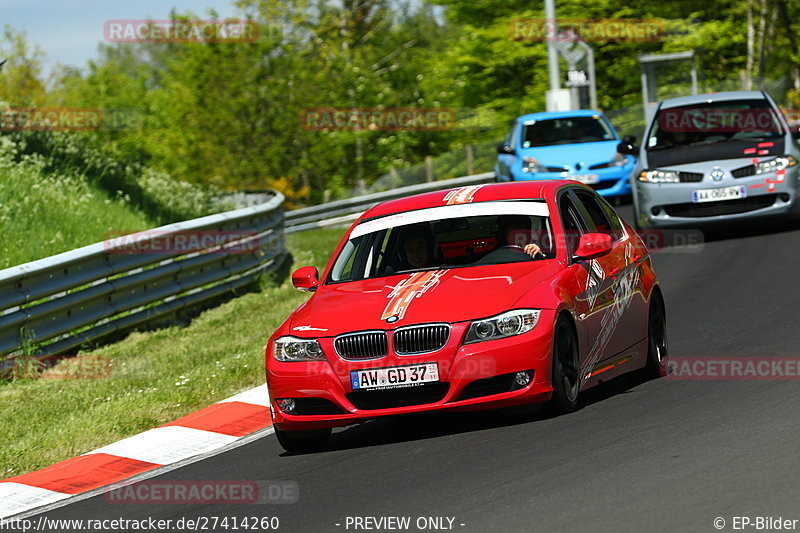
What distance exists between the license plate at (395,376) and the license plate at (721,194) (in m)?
9.67

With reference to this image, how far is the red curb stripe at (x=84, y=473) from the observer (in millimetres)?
8289

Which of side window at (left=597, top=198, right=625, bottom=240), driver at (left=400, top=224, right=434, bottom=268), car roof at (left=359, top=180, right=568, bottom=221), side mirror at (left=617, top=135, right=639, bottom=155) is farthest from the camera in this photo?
side mirror at (left=617, top=135, right=639, bottom=155)

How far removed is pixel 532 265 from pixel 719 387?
1408 mm

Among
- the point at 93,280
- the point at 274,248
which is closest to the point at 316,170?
the point at 274,248

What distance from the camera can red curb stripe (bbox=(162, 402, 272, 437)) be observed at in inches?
372

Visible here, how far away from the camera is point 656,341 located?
9500mm

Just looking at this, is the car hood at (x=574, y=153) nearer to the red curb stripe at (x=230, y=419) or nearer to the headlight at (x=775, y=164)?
the headlight at (x=775, y=164)

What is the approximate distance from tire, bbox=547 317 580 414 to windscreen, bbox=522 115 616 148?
15.1 m

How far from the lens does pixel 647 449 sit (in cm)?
684

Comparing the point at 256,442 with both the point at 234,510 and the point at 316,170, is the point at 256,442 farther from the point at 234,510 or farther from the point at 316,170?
the point at 316,170

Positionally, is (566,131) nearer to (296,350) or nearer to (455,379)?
(296,350)

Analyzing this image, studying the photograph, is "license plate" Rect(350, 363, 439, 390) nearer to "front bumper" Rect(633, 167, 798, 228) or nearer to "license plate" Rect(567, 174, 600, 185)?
"front bumper" Rect(633, 167, 798, 228)

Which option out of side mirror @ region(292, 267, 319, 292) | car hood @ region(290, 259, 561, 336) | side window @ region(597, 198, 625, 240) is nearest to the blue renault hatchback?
side window @ region(597, 198, 625, 240)

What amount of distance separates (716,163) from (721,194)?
1.29 feet
